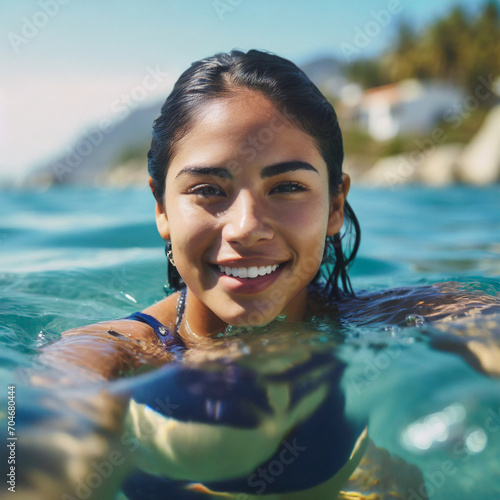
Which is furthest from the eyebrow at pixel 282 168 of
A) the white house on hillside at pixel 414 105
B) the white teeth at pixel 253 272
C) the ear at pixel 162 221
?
the white house on hillside at pixel 414 105

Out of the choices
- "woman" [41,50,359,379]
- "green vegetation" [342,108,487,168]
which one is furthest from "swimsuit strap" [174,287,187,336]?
"green vegetation" [342,108,487,168]

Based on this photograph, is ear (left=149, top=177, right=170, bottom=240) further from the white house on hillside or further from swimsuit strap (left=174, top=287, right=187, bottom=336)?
the white house on hillside

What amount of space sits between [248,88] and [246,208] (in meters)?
0.59

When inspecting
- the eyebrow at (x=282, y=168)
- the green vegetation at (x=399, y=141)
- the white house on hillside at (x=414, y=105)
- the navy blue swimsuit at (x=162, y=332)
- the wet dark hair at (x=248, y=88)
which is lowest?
the navy blue swimsuit at (x=162, y=332)

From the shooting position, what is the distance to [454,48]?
48.1 metres

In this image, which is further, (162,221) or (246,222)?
(162,221)

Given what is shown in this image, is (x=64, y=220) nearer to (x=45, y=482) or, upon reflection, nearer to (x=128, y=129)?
(x=45, y=482)

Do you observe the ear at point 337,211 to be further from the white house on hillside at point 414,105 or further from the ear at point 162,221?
the white house on hillside at point 414,105

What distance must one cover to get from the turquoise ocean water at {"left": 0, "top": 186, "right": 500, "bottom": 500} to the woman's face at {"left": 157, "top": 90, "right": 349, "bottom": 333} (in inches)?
14.8

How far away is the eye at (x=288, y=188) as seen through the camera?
2365 mm

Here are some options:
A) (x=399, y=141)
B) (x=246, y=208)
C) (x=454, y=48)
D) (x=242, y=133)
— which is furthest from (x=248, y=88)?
(x=454, y=48)

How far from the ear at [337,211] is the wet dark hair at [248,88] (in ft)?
0.16

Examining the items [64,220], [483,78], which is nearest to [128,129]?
[483,78]

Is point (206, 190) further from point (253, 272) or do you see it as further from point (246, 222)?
point (253, 272)
